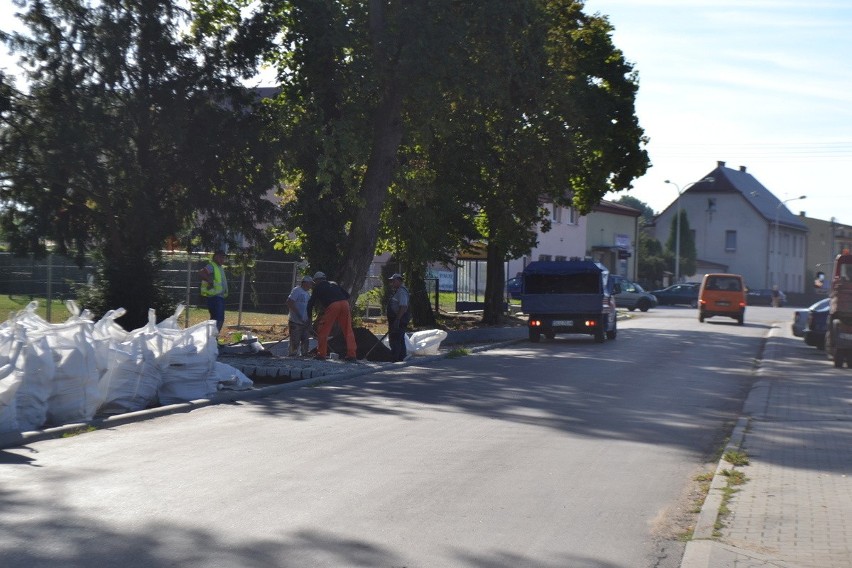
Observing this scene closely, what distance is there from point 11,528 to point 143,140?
16345 millimetres

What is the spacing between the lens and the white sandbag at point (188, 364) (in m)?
13.5

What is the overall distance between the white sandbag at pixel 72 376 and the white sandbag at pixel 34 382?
0.14 m

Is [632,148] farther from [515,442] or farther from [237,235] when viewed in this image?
[515,442]

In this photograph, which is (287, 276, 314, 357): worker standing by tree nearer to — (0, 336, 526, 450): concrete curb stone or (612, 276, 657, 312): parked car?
(0, 336, 526, 450): concrete curb stone

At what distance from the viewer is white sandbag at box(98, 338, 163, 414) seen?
1236 centimetres

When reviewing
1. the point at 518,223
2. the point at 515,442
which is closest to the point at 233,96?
the point at 518,223

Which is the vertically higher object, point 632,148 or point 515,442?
point 632,148

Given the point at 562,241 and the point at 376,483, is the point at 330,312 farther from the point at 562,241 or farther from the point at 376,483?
the point at 562,241

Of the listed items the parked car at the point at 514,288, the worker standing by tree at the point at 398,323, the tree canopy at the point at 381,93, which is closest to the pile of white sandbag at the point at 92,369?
the worker standing by tree at the point at 398,323

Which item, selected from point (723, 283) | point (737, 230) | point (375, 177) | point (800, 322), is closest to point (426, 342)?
point (375, 177)

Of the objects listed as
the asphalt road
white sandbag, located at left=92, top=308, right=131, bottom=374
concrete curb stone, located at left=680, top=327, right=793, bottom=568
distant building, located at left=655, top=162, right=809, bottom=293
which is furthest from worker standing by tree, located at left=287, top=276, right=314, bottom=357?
distant building, located at left=655, top=162, right=809, bottom=293

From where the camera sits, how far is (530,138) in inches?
1196

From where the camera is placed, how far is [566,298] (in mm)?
29062

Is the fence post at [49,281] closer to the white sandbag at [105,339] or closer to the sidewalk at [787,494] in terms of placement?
the white sandbag at [105,339]
